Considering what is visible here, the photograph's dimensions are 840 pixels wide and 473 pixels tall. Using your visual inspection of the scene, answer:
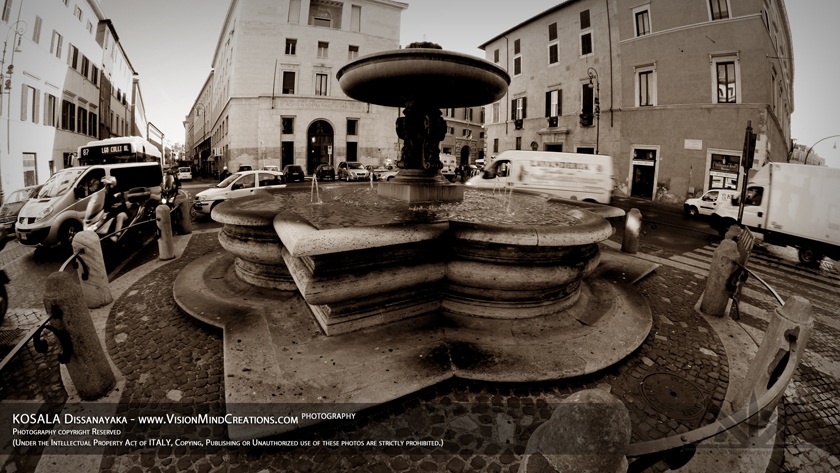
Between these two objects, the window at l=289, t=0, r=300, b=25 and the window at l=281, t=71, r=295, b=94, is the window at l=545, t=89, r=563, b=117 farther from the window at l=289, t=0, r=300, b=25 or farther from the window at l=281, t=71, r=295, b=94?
the window at l=289, t=0, r=300, b=25

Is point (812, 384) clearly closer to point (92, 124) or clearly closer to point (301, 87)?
point (301, 87)

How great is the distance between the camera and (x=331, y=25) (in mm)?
34219

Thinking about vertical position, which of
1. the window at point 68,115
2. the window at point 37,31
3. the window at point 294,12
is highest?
the window at point 294,12

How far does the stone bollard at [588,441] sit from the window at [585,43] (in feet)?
100.0

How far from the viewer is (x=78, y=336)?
248 centimetres

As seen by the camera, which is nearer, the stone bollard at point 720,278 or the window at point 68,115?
the stone bollard at point 720,278

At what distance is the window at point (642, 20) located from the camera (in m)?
21.9

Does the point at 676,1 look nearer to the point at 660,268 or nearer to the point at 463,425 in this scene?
the point at 660,268

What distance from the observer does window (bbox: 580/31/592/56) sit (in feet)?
83.1

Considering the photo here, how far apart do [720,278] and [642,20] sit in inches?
1004

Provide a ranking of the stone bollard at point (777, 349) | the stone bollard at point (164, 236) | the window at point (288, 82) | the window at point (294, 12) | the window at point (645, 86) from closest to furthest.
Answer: the stone bollard at point (777, 349)
the stone bollard at point (164, 236)
the window at point (645, 86)
the window at point (294, 12)
the window at point (288, 82)

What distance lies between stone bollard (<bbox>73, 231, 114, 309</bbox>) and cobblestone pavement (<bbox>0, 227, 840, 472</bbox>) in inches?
17.0

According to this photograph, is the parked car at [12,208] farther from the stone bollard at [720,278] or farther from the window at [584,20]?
the window at [584,20]

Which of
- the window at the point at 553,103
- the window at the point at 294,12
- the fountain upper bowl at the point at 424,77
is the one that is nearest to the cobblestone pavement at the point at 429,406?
the fountain upper bowl at the point at 424,77
